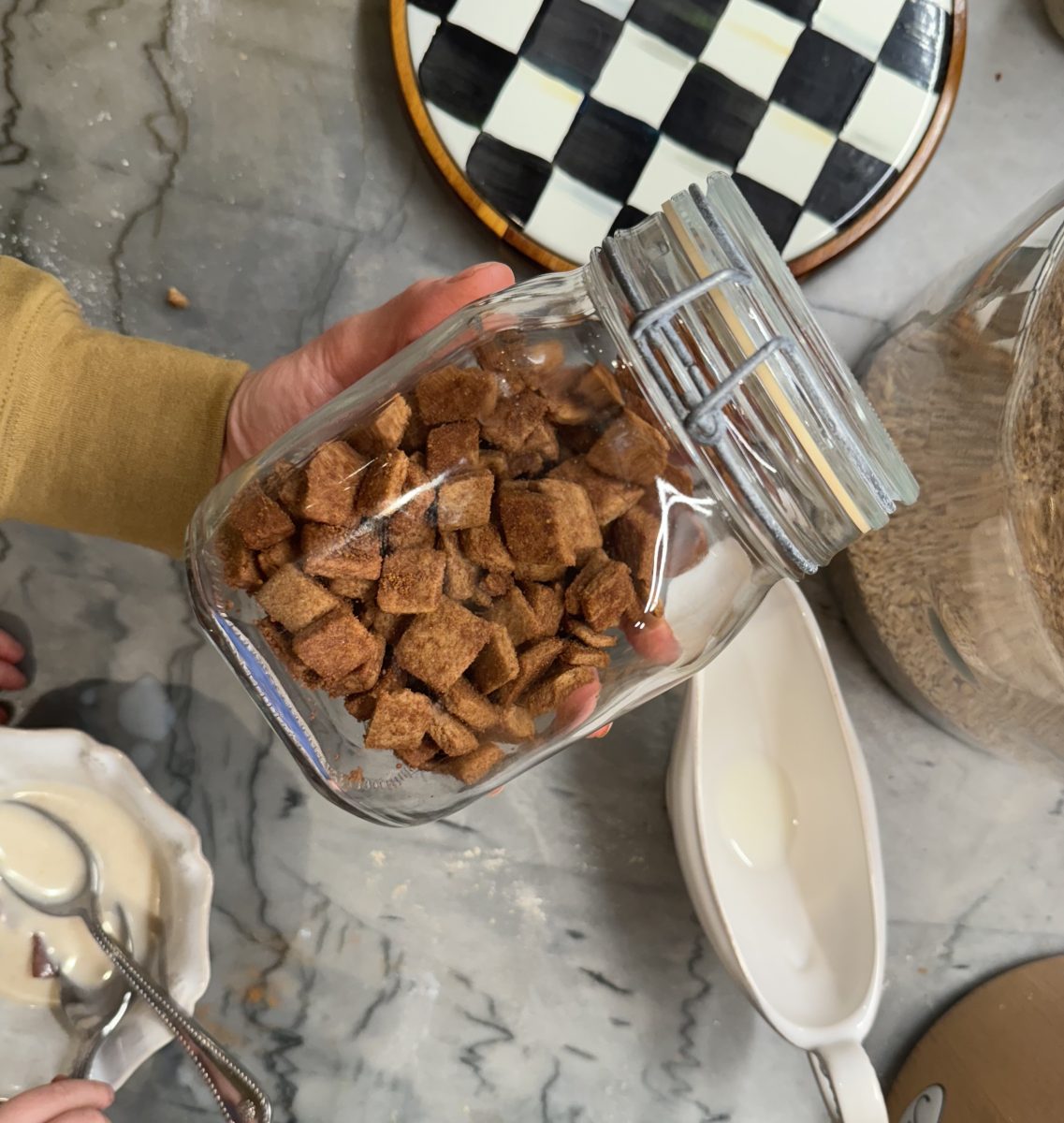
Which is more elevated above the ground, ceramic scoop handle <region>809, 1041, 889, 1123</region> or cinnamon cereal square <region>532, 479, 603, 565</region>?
cinnamon cereal square <region>532, 479, 603, 565</region>

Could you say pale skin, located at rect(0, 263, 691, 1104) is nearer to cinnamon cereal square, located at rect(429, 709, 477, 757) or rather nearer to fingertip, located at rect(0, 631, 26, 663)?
fingertip, located at rect(0, 631, 26, 663)

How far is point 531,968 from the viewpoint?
25.0 inches

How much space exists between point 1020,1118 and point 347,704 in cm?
51

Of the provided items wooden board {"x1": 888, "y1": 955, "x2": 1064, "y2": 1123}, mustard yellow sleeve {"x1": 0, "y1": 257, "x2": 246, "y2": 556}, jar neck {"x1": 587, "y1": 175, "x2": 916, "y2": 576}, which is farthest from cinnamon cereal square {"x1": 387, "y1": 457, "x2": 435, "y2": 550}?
wooden board {"x1": 888, "y1": 955, "x2": 1064, "y2": 1123}

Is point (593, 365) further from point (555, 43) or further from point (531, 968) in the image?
point (531, 968)

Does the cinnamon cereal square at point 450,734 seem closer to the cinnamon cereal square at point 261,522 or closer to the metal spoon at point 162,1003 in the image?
the cinnamon cereal square at point 261,522

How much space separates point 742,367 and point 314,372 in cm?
32

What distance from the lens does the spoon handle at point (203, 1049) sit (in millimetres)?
537

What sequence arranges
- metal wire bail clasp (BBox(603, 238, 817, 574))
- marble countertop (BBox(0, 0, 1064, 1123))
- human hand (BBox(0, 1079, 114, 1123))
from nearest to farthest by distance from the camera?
metal wire bail clasp (BBox(603, 238, 817, 574)) < human hand (BBox(0, 1079, 114, 1123)) < marble countertop (BBox(0, 0, 1064, 1123))

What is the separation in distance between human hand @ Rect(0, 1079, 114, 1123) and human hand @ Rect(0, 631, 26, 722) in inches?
9.3

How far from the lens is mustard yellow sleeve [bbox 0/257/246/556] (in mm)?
525

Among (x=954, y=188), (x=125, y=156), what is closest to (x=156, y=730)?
(x=125, y=156)

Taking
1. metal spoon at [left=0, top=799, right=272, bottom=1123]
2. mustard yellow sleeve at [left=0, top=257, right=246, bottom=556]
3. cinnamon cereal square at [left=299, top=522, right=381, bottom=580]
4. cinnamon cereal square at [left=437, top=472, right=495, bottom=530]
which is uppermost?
cinnamon cereal square at [left=437, top=472, right=495, bottom=530]

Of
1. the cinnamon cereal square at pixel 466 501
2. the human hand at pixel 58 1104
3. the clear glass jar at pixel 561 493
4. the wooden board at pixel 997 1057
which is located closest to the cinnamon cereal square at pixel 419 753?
the clear glass jar at pixel 561 493
